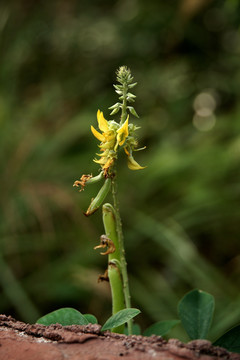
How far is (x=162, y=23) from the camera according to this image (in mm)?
2582

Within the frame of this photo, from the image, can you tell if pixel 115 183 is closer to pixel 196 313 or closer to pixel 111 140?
pixel 111 140

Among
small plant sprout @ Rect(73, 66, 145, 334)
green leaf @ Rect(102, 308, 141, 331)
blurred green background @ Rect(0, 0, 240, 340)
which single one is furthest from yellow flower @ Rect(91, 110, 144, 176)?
blurred green background @ Rect(0, 0, 240, 340)

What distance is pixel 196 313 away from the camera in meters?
0.53

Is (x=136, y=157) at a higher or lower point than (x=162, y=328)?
higher

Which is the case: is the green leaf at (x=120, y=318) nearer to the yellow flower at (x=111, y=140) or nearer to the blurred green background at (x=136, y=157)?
the yellow flower at (x=111, y=140)

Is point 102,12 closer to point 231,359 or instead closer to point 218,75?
point 218,75

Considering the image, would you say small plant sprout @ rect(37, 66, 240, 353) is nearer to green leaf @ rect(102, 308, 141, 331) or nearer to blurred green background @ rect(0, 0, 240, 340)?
green leaf @ rect(102, 308, 141, 331)

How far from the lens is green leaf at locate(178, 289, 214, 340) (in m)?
0.51

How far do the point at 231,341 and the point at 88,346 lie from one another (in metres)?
0.15

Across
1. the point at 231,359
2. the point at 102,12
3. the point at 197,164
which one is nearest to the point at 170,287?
the point at 197,164

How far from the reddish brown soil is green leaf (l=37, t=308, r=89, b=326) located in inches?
0.9

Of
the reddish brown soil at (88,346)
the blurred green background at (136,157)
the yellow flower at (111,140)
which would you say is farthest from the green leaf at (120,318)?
the blurred green background at (136,157)

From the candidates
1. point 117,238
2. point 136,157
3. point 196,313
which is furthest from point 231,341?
point 136,157

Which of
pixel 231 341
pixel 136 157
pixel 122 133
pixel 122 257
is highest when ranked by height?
pixel 136 157
